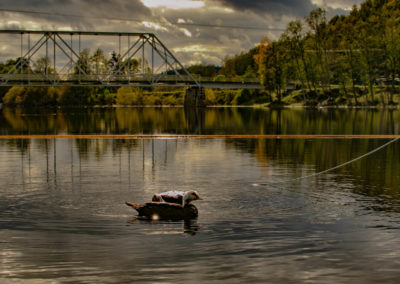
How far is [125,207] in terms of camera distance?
67.1ft

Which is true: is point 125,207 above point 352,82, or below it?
below

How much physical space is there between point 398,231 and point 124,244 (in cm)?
829

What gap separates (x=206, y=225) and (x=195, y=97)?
571ft

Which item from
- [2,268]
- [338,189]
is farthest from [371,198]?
[2,268]

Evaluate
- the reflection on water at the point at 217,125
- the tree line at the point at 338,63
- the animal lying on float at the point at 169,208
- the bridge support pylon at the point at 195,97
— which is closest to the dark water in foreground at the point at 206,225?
the animal lying on float at the point at 169,208

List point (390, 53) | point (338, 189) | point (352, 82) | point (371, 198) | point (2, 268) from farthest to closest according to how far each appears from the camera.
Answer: point (352, 82), point (390, 53), point (338, 189), point (371, 198), point (2, 268)

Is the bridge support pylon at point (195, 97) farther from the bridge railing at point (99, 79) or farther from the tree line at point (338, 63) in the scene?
the tree line at point (338, 63)

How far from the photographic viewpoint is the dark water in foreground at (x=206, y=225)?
13688mm

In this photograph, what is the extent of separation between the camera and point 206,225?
58.3ft

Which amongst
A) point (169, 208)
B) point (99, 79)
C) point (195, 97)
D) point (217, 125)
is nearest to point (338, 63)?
point (195, 97)

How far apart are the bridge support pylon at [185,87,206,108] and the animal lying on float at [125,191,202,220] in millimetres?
169409

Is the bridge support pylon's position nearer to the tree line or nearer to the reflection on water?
the tree line

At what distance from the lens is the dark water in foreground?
539 inches

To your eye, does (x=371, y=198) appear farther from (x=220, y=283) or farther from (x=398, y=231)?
(x=220, y=283)
